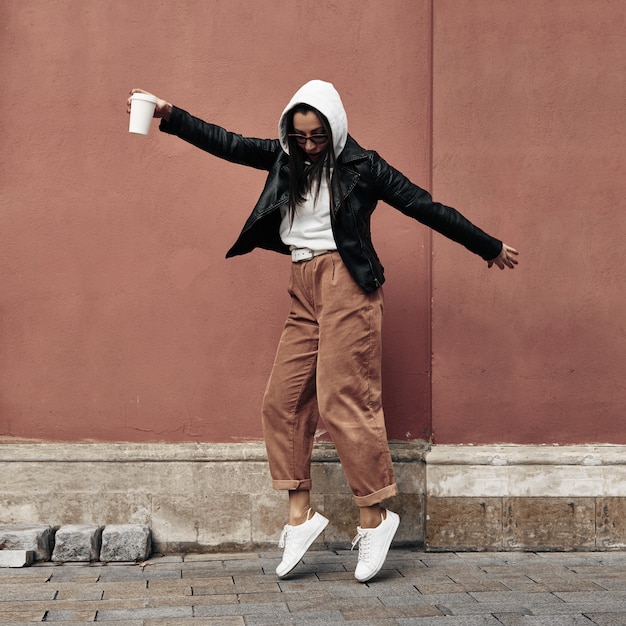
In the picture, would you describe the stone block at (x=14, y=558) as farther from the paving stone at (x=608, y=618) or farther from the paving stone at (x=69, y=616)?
the paving stone at (x=608, y=618)

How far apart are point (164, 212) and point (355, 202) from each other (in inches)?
43.1

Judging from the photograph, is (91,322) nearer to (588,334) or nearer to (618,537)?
(588,334)

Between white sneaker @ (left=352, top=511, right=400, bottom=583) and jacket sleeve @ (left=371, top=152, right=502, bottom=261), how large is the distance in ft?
4.00

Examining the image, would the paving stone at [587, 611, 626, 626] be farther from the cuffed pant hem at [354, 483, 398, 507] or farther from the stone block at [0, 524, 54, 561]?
the stone block at [0, 524, 54, 561]

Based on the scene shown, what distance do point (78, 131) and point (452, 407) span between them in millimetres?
2233

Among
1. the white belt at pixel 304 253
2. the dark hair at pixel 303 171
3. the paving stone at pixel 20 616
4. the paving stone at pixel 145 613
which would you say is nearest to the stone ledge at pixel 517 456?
the white belt at pixel 304 253

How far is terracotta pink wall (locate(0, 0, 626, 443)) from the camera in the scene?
471cm

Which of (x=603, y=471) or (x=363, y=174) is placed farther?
(x=603, y=471)

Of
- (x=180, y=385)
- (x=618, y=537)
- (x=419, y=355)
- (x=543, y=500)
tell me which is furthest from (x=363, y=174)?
(x=618, y=537)

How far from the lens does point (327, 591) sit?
3895 mm

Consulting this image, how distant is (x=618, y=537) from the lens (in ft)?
15.3

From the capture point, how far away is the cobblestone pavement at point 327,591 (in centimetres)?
349

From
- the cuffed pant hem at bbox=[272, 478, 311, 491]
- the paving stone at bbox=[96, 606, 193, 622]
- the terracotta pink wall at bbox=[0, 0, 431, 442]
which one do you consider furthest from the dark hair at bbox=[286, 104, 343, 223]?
the paving stone at bbox=[96, 606, 193, 622]

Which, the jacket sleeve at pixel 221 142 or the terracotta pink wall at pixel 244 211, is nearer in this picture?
the jacket sleeve at pixel 221 142
